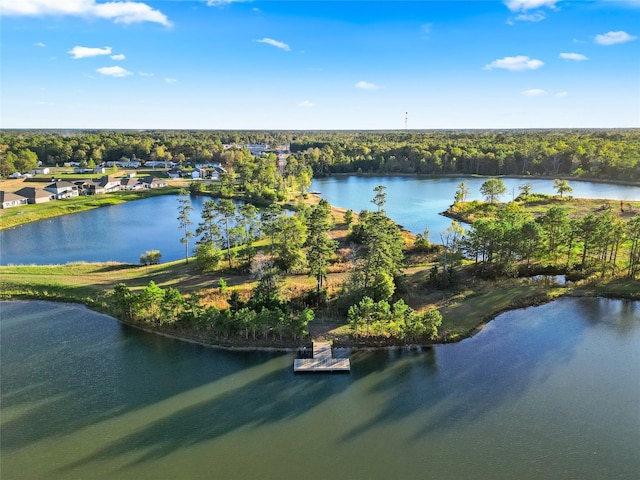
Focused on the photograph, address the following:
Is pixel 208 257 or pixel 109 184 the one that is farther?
pixel 109 184

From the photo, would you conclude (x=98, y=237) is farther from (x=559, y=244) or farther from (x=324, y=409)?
(x=559, y=244)

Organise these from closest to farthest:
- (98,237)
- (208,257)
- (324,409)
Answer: (324,409), (208,257), (98,237)

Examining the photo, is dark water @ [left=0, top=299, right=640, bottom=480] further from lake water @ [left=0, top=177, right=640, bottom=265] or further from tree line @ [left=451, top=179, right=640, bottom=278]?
lake water @ [left=0, top=177, right=640, bottom=265]

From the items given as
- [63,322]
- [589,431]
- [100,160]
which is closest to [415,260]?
[589,431]

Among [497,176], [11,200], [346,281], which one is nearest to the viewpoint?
[346,281]

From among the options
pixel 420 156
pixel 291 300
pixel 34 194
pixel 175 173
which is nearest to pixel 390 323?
pixel 291 300

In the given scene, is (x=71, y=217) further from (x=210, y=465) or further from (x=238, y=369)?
(x=210, y=465)

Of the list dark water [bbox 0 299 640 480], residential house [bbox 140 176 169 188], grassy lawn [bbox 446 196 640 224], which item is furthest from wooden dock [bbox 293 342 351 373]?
residential house [bbox 140 176 169 188]
